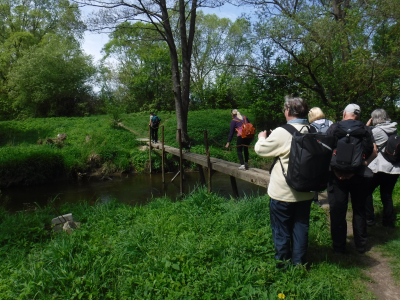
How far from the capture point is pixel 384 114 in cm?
435

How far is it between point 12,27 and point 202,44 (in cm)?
2018

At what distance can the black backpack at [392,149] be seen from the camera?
424 centimetres

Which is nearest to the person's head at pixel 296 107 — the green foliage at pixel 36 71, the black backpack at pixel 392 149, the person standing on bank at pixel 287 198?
the person standing on bank at pixel 287 198

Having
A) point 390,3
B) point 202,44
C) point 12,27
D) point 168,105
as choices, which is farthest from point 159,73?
point 390,3

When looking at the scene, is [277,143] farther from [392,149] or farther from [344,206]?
[392,149]

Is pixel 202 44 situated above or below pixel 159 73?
above

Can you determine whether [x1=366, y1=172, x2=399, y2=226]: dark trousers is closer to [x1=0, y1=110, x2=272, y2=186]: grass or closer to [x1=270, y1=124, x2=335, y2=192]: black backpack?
[x1=270, y1=124, x2=335, y2=192]: black backpack

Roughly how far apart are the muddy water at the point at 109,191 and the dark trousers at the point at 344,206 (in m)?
5.44

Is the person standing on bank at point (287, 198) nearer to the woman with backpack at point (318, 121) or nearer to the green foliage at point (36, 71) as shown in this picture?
the woman with backpack at point (318, 121)

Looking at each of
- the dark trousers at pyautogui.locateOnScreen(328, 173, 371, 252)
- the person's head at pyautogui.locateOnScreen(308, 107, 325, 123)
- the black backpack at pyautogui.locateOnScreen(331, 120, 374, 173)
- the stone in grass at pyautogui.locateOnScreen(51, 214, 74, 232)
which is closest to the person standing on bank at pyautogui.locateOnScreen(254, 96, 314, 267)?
the black backpack at pyautogui.locateOnScreen(331, 120, 374, 173)

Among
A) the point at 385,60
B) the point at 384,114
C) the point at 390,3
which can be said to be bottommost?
the point at 384,114

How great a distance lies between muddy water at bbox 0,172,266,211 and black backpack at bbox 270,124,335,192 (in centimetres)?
646

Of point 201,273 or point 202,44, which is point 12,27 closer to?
point 202,44

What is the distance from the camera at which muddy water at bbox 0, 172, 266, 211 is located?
32.0 feet
